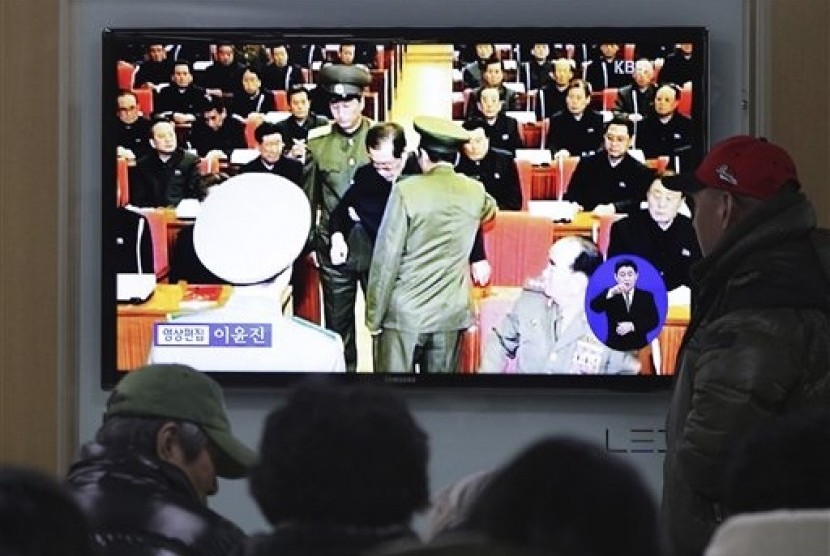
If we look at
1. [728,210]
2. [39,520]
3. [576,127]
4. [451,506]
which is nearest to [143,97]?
[576,127]

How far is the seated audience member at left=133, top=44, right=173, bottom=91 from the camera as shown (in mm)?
4648

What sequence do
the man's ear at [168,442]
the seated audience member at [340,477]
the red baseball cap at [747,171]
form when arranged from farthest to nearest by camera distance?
the red baseball cap at [747,171] → the man's ear at [168,442] → the seated audience member at [340,477]

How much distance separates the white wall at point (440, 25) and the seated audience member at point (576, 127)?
23cm

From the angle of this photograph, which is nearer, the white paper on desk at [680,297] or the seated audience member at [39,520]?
the seated audience member at [39,520]

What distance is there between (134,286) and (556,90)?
4.33 feet

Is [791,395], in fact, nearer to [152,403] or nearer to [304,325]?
[152,403]

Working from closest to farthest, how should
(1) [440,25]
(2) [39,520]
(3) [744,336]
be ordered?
(2) [39,520] → (3) [744,336] → (1) [440,25]

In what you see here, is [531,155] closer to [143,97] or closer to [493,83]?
[493,83]

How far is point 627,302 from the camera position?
4.59m

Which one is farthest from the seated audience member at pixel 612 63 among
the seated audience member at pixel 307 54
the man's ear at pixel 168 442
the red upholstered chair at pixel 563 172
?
the man's ear at pixel 168 442

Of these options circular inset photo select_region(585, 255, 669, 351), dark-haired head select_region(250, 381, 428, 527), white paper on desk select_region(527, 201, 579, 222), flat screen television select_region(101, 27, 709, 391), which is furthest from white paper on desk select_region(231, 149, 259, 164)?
dark-haired head select_region(250, 381, 428, 527)

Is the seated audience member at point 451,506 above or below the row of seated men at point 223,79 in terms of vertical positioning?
below

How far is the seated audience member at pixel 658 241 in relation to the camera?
15.0 feet
